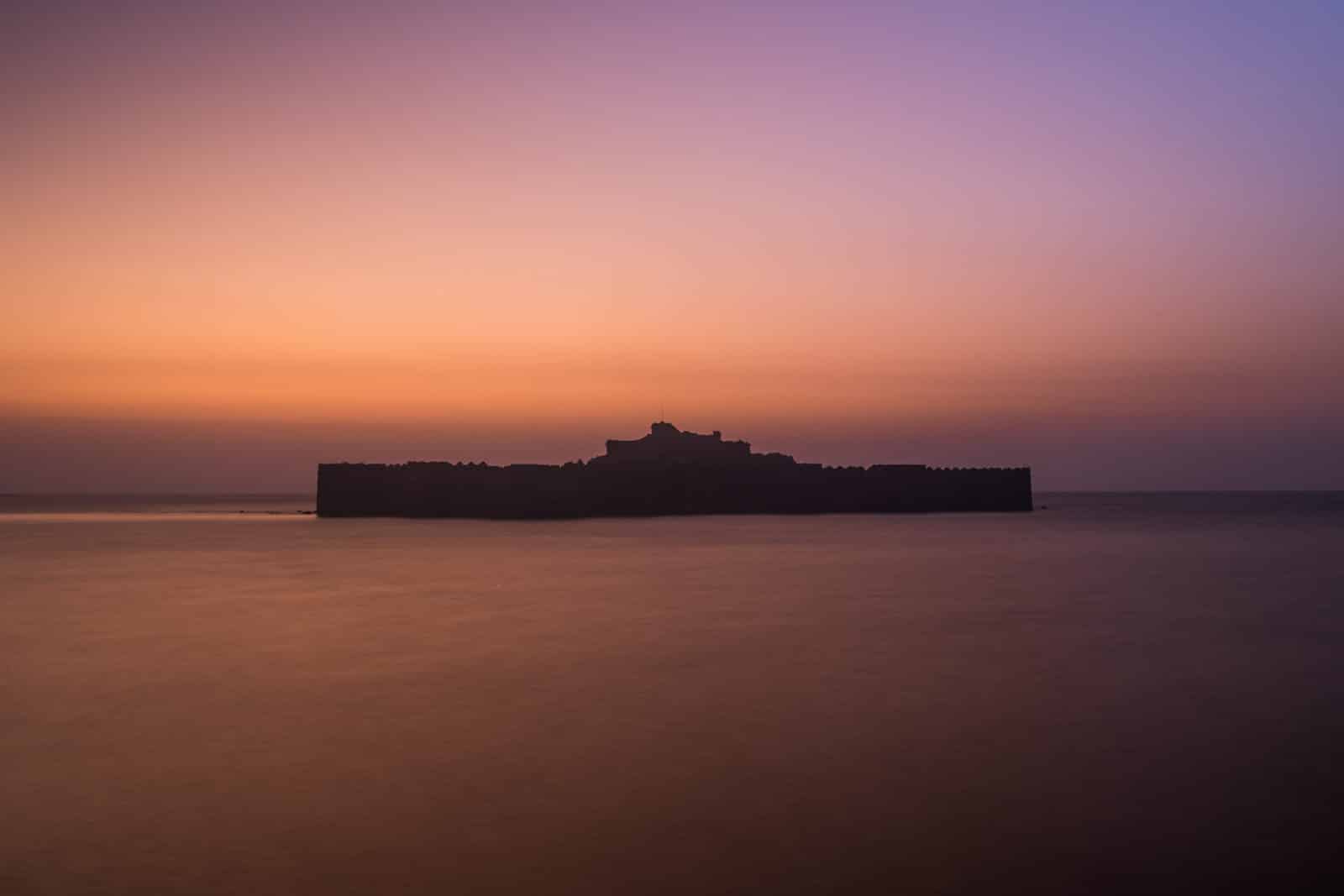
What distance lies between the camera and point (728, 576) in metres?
24.1

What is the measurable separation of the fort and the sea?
5649 cm

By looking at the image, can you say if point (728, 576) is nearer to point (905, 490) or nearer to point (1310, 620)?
point (1310, 620)

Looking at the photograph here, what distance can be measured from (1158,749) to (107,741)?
7823 mm

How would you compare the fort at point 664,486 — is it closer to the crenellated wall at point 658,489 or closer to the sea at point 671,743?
the crenellated wall at point 658,489

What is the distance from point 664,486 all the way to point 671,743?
7510cm

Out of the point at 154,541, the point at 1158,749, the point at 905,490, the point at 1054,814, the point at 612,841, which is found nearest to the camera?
the point at 612,841

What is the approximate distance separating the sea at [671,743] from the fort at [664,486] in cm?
5649

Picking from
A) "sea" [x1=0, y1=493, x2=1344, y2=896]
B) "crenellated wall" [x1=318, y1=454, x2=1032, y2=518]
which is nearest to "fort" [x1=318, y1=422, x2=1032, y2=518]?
"crenellated wall" [x1=318, y1=454, x2=1032, y2=518]

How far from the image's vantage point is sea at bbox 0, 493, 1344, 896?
17.6 ft

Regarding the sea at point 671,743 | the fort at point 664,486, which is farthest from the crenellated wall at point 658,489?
the sea at point 671,743

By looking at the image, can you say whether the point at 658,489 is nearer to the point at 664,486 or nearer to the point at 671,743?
the point at 664,486

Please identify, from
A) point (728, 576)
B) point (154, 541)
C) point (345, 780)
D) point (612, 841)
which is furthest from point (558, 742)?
point (154, 541)

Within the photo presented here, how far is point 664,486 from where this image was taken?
8319 cm

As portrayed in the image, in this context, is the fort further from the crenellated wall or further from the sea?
the sea
